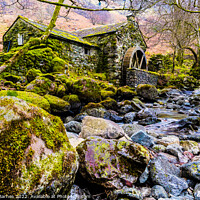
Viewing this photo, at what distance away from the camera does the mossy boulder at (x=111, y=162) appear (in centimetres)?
170

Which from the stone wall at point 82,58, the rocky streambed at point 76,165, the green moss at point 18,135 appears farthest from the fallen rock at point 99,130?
the stone wall at point 82,58

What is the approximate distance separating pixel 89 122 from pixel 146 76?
11861 millimetres

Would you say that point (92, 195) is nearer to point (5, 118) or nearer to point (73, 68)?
point (5, 118)

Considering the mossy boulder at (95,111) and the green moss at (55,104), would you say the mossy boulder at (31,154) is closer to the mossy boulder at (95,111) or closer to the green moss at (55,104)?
the green moss at (55,104)

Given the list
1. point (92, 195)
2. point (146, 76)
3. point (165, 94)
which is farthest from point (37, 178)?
point (146, 76)

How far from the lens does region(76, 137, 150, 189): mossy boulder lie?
5.57 ft

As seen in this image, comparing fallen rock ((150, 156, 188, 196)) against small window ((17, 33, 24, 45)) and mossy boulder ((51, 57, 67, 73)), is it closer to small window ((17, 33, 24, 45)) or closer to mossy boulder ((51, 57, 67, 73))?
mossy boulder ((51, 57, 67, 73))

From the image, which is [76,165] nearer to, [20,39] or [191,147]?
[191,147]

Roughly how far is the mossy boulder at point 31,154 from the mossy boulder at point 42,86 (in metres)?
4.43

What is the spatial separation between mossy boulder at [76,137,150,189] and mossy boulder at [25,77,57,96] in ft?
13.6

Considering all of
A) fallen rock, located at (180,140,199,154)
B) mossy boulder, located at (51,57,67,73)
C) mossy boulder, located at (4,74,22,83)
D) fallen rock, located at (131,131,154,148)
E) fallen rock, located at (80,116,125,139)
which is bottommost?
fallen rock, located at (180,140,199,154)

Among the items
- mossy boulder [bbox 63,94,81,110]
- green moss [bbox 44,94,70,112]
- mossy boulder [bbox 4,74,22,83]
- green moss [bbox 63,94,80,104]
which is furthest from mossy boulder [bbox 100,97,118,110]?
mossy boulder [bbox 4,74,22,83]

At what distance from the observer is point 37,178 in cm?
111

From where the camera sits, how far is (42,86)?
5.72 m
